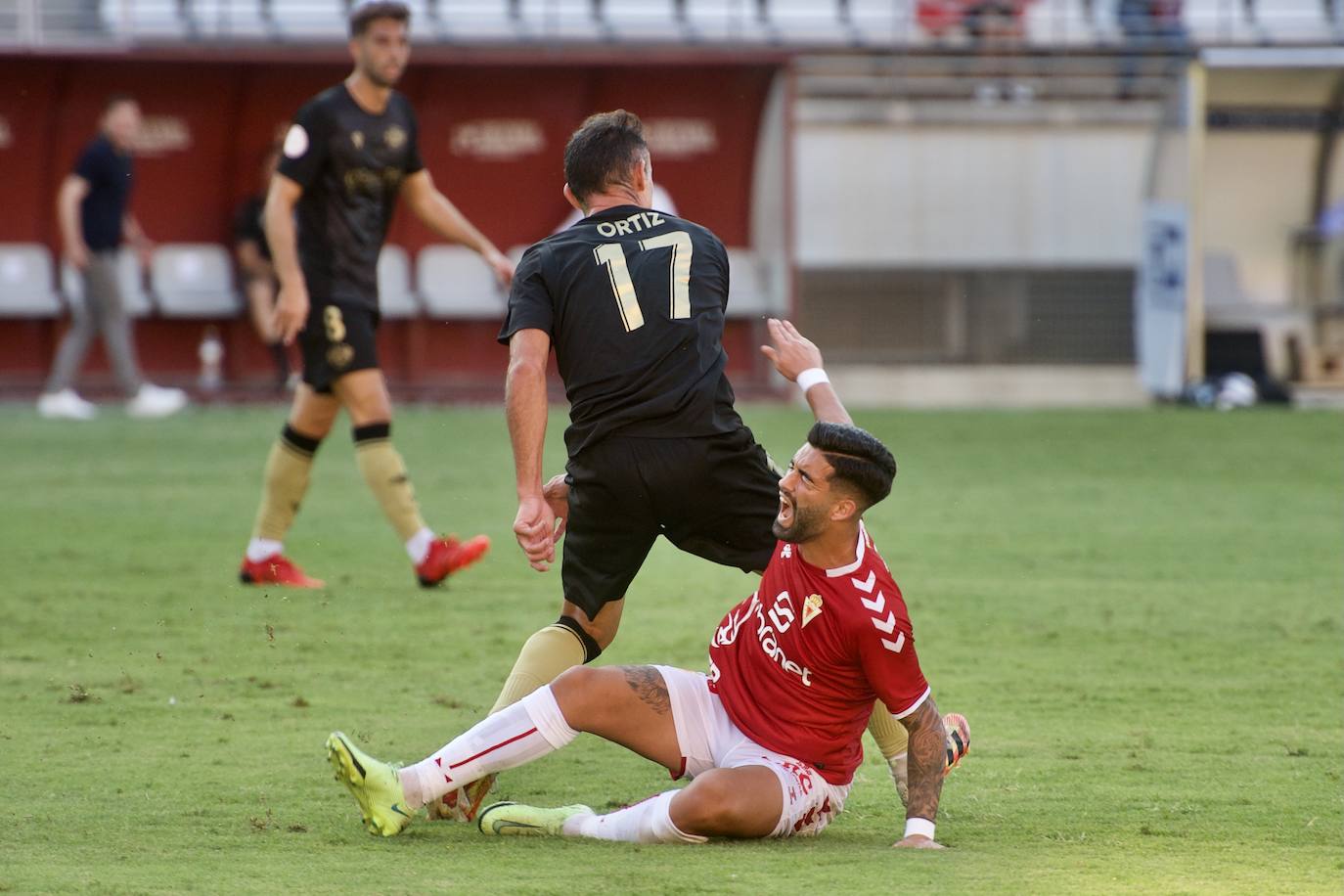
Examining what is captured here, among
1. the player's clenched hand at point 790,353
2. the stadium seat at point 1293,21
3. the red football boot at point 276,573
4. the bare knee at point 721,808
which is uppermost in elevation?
the stadium seat at point 1293,21

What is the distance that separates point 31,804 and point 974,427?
40.1 ft

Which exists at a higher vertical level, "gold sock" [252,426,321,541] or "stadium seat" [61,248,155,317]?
"gold sock" [252,426,321,541]

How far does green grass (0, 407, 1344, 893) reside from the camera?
13.7 ft

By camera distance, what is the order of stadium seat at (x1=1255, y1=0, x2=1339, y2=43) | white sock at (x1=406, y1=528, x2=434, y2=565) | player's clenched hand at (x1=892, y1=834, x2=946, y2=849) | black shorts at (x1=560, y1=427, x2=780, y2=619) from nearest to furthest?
player's clenched hand at (x1=892, y1=834, x2=946, y2=849) → black shorts at (x1=560, y1=427, x2=780, y2=619) → white sock at (x1=406, y1=528, x2=434, y2=565) → stadium seat at (x1=1255, y1=0, x2=1339, y2=43)

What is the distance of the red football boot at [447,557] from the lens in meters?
8.04

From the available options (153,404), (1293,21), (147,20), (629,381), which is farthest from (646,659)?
(1293,21)

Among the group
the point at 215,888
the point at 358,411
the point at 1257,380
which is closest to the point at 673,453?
the point at 215,888

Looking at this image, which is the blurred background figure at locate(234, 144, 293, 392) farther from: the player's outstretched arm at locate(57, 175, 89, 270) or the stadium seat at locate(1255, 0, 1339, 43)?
the stadium seat at locate(1255, 0, 1339, 43)

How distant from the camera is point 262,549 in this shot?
8.09 metres

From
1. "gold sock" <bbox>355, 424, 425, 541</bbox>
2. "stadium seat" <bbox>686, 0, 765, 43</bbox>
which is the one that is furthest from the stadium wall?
"gold sock" <bbox>355, 424, 425, 541</bbox>

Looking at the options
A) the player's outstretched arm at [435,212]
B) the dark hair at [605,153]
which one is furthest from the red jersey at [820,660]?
the player's outstretched arm at [435,212]

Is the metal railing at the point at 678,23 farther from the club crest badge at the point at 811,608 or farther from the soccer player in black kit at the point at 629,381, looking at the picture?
the club crest badge at the point at 811,608

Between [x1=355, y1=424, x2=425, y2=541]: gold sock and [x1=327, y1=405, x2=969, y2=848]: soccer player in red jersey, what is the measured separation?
356 cm

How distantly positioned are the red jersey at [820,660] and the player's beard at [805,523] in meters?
0.10
